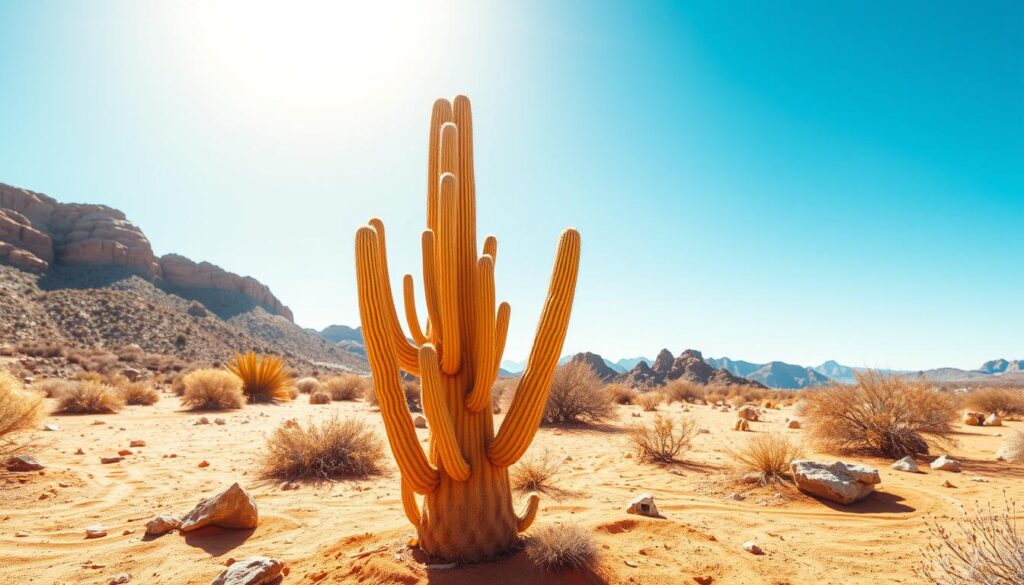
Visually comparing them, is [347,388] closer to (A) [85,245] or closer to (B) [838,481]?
(B) [838,481]

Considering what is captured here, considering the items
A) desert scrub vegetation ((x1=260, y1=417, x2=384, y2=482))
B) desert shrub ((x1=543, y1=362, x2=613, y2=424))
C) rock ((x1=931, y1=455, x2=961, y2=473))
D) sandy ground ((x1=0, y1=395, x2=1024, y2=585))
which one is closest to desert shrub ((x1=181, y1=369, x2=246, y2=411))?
sandy ground ((x1=0, y1=395, x2=1024, y2=585))

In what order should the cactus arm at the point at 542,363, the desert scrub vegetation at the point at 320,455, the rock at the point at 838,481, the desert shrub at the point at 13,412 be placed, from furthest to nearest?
the desert scrub vegetation at the point at 320,455 < the desert shrub at the point at 13,412 < the rock at the point at 838,481 < the cactus arm at the point at 542,363

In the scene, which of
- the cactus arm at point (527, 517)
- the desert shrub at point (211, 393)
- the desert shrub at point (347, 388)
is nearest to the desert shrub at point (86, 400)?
the desert shrub at point (211, 393)

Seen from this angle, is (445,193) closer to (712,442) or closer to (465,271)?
(465,271)

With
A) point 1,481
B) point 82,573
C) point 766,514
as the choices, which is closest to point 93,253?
point 1,481

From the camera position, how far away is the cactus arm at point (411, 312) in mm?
3697

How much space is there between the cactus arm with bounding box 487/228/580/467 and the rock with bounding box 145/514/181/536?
327cm

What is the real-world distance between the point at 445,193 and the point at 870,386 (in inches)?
343

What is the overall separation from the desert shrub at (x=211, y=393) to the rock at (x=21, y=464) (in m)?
7.51

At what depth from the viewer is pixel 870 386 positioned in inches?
317

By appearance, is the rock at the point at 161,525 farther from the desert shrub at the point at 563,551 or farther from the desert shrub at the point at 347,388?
the desert shrub at the point at 347,388

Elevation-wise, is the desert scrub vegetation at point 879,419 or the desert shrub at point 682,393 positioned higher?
the desert scrub vegetation at point 879,419

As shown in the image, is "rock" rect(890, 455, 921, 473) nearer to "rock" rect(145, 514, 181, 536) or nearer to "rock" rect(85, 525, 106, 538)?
"rock" rect(145, 514, 181, 536)

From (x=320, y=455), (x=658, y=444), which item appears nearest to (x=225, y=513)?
(x=320, y=455)
